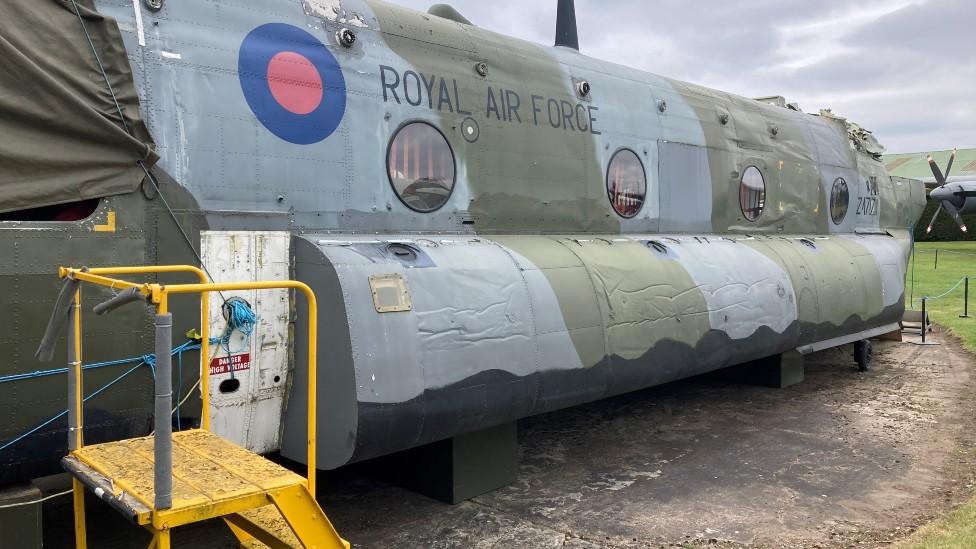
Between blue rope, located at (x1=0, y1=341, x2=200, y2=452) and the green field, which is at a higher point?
blue rope, located at (x1=0, y1=341, x2=200, y2=452)

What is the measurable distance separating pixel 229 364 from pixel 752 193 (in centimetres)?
694

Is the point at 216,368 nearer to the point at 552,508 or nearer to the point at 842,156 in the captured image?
the point at 552,508

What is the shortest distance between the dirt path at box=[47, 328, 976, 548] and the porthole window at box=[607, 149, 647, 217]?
2297 millimetres

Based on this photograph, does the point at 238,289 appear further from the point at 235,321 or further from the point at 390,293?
the point at 390,293

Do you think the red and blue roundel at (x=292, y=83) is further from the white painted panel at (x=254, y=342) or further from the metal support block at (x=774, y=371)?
A: the metal support block at (x=774, y=371)

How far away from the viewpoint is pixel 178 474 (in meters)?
3.24

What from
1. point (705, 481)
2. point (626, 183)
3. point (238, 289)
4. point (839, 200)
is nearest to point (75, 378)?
point (238, 289)

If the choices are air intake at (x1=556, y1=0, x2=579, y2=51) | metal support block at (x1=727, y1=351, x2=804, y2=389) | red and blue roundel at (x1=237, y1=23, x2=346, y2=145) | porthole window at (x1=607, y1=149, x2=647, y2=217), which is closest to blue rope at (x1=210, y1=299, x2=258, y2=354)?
red and blue roundel at (x1=237, y1=23, x2=346, y2=145)

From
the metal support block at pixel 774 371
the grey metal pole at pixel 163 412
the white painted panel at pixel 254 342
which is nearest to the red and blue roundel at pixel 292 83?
the white painted panel at pixel 254 342

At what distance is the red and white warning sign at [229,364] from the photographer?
14.7ft

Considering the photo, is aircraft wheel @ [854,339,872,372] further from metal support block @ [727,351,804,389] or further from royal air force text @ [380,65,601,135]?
royal air force text @ [380,65,601,135]

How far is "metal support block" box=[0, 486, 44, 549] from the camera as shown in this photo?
358 centimetres

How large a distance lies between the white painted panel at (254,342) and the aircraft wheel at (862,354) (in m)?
8.73

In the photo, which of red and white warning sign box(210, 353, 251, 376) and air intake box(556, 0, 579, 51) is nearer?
red and white warning sign box(210, 353, 251, 376)
